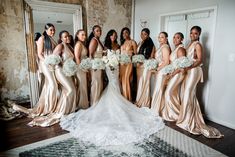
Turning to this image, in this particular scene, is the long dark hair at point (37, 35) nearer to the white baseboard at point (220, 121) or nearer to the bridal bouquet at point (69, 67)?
the bridal bouquet at point (69, 67)

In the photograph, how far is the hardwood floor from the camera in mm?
2746

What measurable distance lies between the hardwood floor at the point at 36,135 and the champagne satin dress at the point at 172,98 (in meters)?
0.22

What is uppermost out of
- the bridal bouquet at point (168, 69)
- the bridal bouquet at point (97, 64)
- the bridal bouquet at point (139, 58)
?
the bridal bouquet at point (139, 58)

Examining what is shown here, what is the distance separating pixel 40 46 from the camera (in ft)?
12.4

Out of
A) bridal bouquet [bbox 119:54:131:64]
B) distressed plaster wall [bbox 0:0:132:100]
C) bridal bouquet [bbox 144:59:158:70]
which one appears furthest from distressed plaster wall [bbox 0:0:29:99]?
bridal bouquet [bbox 144:59:158:70]

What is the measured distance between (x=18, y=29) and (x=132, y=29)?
2.86 metres

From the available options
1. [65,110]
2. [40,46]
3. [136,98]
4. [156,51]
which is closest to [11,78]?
[40,46]

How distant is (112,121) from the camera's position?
3.34 metres

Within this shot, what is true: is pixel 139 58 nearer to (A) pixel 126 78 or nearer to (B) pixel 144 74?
(B) pixel 144 74

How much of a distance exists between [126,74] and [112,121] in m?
1.27

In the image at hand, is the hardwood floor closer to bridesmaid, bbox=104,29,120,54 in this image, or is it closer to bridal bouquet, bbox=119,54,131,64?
bridal bouquet, bbox=119,54,131,64

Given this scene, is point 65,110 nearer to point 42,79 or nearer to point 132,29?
point 42,79

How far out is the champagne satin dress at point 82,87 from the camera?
3.78 m

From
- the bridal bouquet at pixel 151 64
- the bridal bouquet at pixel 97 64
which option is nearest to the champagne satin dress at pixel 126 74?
the bridal bouquet at pixel 151 64
